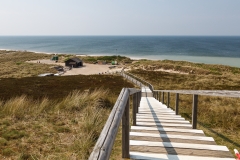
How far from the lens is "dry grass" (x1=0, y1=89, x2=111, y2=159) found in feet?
12.5

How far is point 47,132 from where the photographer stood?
4824mm

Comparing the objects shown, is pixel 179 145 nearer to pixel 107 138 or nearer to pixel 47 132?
pixel 107 138

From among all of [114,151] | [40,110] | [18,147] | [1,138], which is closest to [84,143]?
[114,151]

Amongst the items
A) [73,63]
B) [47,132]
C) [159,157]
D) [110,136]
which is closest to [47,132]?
[47,132]

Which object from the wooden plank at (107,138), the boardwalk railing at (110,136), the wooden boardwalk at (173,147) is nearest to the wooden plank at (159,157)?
the wooden boardwalk at (173,147)

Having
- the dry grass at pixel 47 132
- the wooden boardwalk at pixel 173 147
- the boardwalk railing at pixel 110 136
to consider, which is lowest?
the dry grass at pixel 47 132

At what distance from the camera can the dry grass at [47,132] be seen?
12.5 feet

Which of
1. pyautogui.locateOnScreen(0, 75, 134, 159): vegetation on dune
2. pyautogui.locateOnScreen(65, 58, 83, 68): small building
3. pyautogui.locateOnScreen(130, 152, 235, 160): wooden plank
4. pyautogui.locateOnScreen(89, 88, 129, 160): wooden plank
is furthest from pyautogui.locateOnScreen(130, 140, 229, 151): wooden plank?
pyautogui.locateOnScreen(65, 58, 83, 68): small building

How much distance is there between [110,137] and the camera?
66.2 inches

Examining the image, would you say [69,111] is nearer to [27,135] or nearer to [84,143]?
[27,135]

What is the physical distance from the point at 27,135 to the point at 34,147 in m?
0.68

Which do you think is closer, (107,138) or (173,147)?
(107,138)

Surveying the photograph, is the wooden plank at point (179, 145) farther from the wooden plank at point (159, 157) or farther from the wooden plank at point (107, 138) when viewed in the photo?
the wooden plank at point (107, 138)

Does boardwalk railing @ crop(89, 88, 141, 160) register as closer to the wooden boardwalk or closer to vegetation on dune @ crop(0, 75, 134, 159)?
the wooden boardwalk
